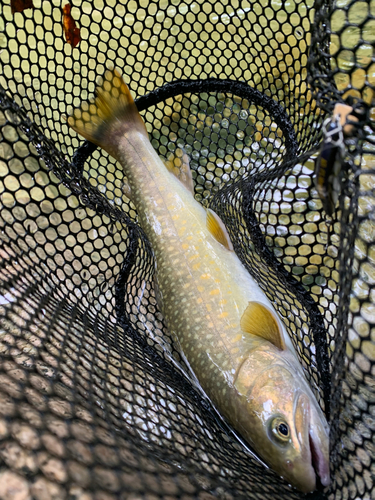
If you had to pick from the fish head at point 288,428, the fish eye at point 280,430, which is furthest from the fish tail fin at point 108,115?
the fish eye at point 280,430

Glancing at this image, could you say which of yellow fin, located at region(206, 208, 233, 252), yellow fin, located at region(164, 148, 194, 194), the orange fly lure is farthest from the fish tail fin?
the orange fly lure

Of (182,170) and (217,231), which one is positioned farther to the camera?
(182,170)

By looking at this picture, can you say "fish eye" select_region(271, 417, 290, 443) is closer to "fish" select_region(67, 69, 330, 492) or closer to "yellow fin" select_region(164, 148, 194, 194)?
"fish" select_region(67, 69, 330, 492)

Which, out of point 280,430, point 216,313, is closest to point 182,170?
point 216,313

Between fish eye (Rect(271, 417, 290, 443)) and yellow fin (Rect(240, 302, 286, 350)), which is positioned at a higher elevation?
yellow fin (Rect(240, 302, 286, 350))

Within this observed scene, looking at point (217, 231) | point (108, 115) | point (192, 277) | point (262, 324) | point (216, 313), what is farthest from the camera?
point (108, 115)

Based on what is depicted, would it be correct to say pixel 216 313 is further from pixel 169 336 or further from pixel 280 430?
pixel 280 430
